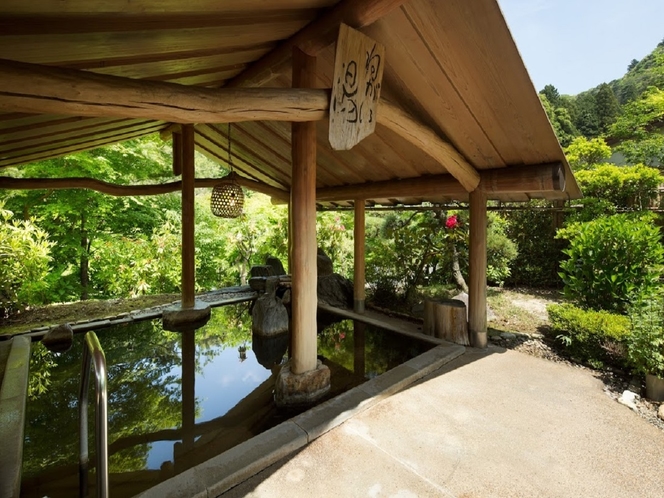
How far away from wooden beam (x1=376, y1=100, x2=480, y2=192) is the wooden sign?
208mm

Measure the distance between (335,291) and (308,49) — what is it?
4.89 m

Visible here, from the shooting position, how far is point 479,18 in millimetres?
2318

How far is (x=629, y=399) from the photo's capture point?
3.07 m

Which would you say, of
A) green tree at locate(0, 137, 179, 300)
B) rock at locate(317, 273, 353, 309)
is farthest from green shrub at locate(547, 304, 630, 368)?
green tree at locate(0, 137, 179, 300)

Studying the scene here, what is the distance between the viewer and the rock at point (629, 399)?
299 centimetres

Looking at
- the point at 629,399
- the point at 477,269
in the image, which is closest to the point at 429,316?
the point at 477,269

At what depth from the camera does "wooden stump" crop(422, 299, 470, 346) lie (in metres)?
4.43

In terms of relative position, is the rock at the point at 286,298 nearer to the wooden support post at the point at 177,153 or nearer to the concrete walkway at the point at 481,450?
the wooden support post at the point at 177,153

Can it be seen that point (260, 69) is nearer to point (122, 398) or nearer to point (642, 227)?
point (122, 398)

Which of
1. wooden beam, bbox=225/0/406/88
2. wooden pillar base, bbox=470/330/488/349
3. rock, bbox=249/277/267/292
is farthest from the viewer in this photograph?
rock, bbox=249/277/267/292

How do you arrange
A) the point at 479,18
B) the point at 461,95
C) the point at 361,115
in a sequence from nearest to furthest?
the point at 479,18, the point at 361,115, the point at 461,95

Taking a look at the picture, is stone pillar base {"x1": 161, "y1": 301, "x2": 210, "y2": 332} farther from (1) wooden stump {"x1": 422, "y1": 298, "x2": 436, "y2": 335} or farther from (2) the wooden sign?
(2) the wooden sign

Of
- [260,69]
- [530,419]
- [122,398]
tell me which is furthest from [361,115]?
[122,398]

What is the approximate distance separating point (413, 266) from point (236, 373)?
182 inches
